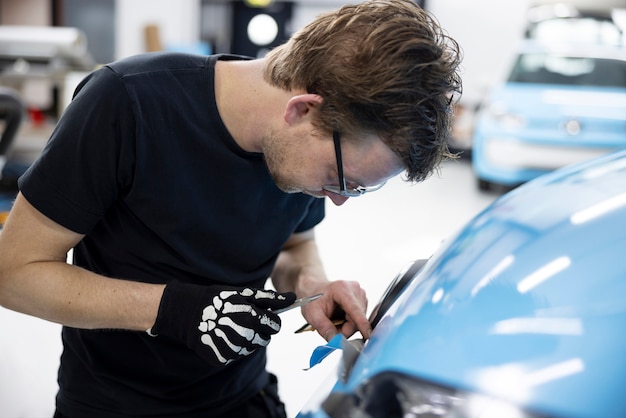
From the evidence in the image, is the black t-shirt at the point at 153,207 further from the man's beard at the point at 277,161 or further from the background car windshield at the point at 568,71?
the background car windshield at the point at 568,71

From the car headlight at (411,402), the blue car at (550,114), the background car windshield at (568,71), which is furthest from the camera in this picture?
the background car windshield at (568,71)

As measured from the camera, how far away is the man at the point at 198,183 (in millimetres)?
1231

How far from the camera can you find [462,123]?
897 cm

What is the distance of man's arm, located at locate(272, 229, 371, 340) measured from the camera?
4.44ft

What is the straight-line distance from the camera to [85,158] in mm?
1241

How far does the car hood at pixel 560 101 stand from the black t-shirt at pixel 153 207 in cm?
450

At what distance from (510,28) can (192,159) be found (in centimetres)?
919

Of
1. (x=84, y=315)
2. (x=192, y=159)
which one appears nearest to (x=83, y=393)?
(x=84, y=315)

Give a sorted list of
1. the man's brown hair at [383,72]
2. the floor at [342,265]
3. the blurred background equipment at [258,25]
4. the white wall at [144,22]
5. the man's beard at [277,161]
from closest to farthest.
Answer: the man's brown hair at [383,72] → the man's beard at [277,161] → the floor at [342,265] → the white wall at [144,22] → the blurred background equipment at [258,25]

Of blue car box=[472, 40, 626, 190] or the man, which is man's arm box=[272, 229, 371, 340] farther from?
blue car box=[472, 40, 626, 190]

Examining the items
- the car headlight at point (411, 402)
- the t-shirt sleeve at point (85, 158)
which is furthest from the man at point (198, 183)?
the car headlight at point (411, 402)

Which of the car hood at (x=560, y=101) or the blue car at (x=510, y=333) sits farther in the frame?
the car hood at (x=560, y=101)

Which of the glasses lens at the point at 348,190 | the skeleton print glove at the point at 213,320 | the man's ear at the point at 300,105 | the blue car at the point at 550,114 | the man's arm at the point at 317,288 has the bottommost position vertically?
the blue car at the point at 550,114

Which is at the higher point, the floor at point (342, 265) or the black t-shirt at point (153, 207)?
the black t-shirt at point (153, 207)
